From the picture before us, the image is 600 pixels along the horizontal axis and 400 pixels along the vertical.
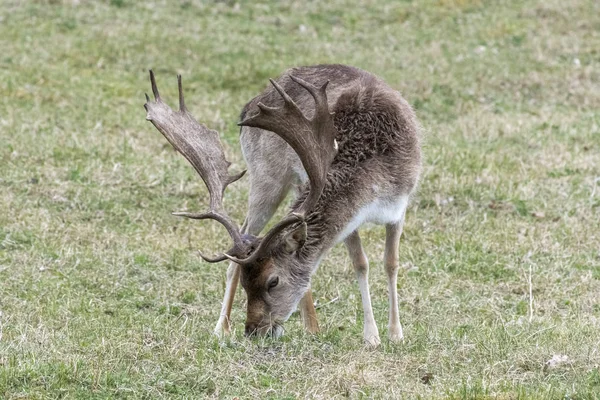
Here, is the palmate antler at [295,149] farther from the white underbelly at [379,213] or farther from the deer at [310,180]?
the white underbelly at [379,213]

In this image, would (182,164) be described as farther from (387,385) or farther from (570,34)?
(570,34)

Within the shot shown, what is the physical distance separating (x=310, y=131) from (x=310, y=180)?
31 cm

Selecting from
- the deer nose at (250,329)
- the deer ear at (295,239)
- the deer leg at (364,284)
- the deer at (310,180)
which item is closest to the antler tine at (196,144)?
the deer at (310,180)

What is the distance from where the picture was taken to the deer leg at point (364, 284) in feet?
23.8

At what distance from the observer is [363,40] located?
18078mm

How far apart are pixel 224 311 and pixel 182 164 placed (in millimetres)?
3982

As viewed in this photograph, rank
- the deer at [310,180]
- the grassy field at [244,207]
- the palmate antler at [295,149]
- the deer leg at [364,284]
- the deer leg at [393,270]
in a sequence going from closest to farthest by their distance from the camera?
the grassy field at [244,207], the palmate antler at [295,149], the deer at [310,180], the deer leg at [364,284], the deer leg at [393,270]

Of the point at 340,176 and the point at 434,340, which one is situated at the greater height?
the point at 340,176

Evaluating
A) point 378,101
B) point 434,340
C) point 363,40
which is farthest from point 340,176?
point 363,40

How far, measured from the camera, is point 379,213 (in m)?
7.02

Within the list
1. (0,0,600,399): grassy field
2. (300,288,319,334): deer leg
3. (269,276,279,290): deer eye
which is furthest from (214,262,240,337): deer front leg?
(269,276,279,290): deer eye

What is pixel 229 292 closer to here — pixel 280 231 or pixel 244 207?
pixel 280 231

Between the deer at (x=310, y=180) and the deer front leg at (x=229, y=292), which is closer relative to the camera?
the deer at (x=310, y=180)

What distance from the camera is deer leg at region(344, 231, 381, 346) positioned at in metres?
7.25
